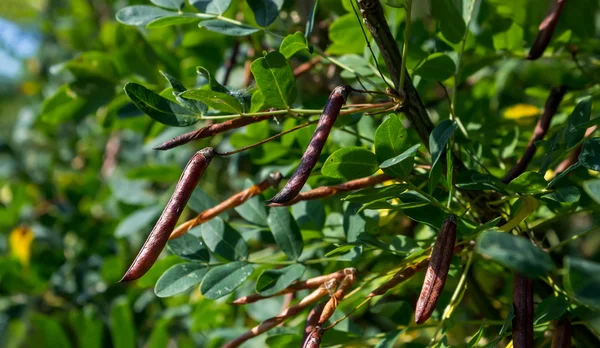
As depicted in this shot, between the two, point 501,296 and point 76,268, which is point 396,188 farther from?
point 76,268

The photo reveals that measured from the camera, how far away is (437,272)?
1.75 ft

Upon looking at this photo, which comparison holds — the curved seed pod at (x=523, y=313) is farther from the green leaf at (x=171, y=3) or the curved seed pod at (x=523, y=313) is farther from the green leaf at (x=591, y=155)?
the green leaf at (x=171, y=3)

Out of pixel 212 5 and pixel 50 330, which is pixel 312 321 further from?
pixel 50 330

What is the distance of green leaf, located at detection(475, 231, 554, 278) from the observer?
1.24ft

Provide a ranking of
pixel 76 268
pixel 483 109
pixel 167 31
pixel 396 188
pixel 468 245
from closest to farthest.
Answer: pixel 396 188 < pixel 468 245 < pixel 483 109 < pixel 167 31 < pixel 76 268

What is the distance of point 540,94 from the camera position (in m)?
0.99

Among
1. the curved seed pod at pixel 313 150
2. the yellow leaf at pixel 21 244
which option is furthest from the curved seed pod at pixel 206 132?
the yellow leaf at pixel 21 244

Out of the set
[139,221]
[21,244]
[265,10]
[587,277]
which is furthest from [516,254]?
[21,244]

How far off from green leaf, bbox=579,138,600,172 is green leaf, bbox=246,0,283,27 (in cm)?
38

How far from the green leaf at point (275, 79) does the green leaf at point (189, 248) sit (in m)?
0.20

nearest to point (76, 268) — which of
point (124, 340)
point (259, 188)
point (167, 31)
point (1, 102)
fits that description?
point (124, 340)

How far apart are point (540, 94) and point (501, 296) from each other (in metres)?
0.32

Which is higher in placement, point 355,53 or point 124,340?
point 355,53

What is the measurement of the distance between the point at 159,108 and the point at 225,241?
7.4 inches
